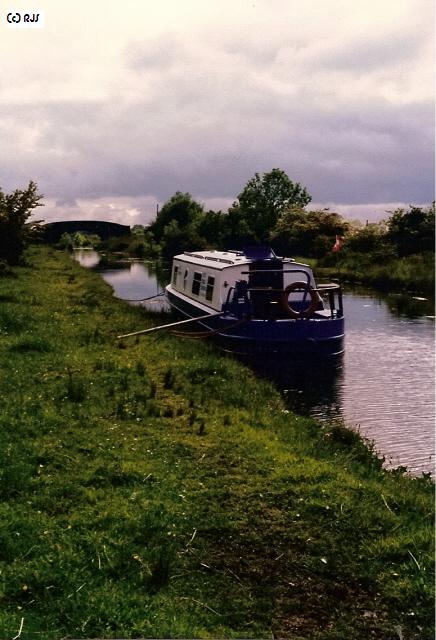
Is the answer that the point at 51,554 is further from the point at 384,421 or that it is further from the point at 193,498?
the point at 384,421

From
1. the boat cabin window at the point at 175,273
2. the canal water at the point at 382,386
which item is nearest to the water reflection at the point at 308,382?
the canal water at the point at 382,386

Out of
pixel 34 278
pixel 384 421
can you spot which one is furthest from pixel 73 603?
pixel 34 278

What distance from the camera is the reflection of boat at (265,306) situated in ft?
66.6

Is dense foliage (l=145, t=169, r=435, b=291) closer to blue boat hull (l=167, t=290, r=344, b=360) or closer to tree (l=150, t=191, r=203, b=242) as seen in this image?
tree (l=150, t=191, r=203, b=242)

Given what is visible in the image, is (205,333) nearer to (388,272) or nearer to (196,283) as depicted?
(196,283)

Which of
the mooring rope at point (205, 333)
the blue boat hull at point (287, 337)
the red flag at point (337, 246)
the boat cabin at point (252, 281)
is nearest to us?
the blue boat hull at point (287, 337)

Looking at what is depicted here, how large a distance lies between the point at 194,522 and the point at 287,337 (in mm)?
13250

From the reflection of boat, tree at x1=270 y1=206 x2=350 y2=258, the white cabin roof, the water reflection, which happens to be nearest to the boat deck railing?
the reflection of boat

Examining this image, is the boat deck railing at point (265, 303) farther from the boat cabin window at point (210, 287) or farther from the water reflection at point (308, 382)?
the water reflection at point (308, 382)

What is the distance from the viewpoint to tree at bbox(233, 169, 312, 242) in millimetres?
88938

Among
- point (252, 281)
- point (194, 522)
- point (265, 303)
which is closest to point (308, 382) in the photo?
point (265, 303)

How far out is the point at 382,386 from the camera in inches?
668

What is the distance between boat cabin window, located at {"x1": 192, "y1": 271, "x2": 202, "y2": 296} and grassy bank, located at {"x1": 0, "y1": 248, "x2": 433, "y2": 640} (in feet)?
45.3

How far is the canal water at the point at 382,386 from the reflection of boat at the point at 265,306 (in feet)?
3.21
